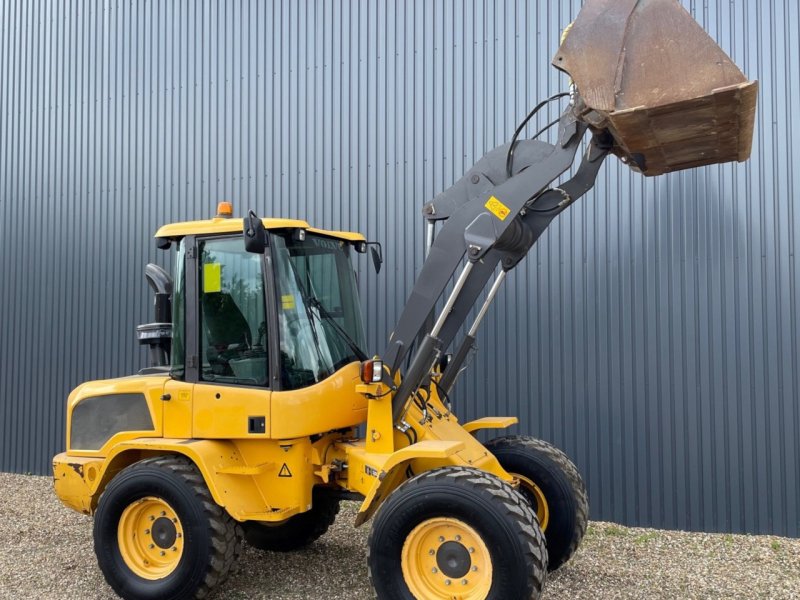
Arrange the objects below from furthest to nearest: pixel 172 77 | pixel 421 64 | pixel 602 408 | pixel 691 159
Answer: pixel 172 77 → pixel 421 64 → pixel 602 408 → pixel 691 159

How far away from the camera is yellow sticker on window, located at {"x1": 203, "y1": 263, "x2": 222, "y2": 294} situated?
5629mm

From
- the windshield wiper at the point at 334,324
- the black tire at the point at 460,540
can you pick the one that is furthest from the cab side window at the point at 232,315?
the black tire at the point at 460,540

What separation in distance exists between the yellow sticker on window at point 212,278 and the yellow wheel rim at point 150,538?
155 cm

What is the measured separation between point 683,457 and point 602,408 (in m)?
0.93

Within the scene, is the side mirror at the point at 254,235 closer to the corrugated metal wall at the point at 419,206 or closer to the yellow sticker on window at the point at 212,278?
the yellow sticker on window at the point at 212,278

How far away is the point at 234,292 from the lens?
5578 millimetres

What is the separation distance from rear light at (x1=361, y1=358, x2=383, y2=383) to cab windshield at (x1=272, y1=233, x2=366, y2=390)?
0.44m

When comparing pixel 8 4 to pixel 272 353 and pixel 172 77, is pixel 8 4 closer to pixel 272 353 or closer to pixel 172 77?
pixel 172 77

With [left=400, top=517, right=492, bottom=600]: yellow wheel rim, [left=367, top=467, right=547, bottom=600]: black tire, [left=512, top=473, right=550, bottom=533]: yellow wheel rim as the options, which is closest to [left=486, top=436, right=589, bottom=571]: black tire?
[left=512, top=473, right=550, bottom=533]: yellow wheel rim

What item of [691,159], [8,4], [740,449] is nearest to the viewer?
[691,159]

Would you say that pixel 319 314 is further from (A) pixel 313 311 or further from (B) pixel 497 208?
(B) pixel 497 208

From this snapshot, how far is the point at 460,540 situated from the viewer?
15.1 ft

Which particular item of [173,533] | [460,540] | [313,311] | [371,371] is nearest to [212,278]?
[313,311]

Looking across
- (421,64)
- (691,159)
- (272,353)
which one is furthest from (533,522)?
(421,64)
